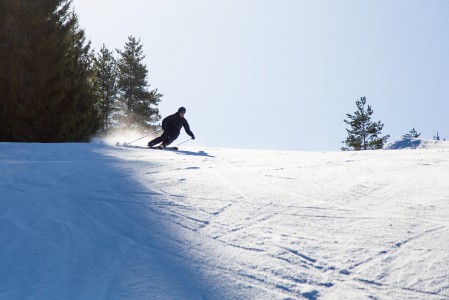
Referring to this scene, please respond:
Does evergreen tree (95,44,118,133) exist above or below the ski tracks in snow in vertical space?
above

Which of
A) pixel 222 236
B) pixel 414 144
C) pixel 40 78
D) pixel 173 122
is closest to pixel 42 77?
pixel 40 78

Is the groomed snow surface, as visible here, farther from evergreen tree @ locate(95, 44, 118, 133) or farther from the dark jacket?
evergreen tree @ locate(95, 44, 118, 133)

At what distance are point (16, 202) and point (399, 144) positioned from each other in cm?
1375

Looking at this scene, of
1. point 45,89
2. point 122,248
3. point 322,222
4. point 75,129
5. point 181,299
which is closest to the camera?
point 181,299

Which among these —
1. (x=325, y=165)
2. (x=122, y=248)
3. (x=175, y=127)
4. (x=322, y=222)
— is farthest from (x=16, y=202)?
(x=175, y=127)

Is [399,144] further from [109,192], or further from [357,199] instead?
[109,192]

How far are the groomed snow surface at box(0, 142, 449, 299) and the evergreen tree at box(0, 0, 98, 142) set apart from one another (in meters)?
14.9

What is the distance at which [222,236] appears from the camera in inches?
153

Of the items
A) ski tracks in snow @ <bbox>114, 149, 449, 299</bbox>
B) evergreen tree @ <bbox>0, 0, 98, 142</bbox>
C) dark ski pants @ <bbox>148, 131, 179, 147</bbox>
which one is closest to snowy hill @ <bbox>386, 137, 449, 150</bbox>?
ski tracks in snow @ <bbox>114, 149, 449, 299</bbox>

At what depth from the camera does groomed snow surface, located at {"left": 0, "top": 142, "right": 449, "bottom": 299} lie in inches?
117

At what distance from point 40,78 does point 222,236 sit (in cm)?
1943

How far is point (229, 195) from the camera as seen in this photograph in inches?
210

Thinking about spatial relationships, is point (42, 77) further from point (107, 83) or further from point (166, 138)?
point (107, 83)

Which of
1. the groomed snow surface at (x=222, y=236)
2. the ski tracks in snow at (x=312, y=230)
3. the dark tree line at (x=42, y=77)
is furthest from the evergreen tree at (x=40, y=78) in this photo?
the ski tracks in snow at (x=312, y=230)
